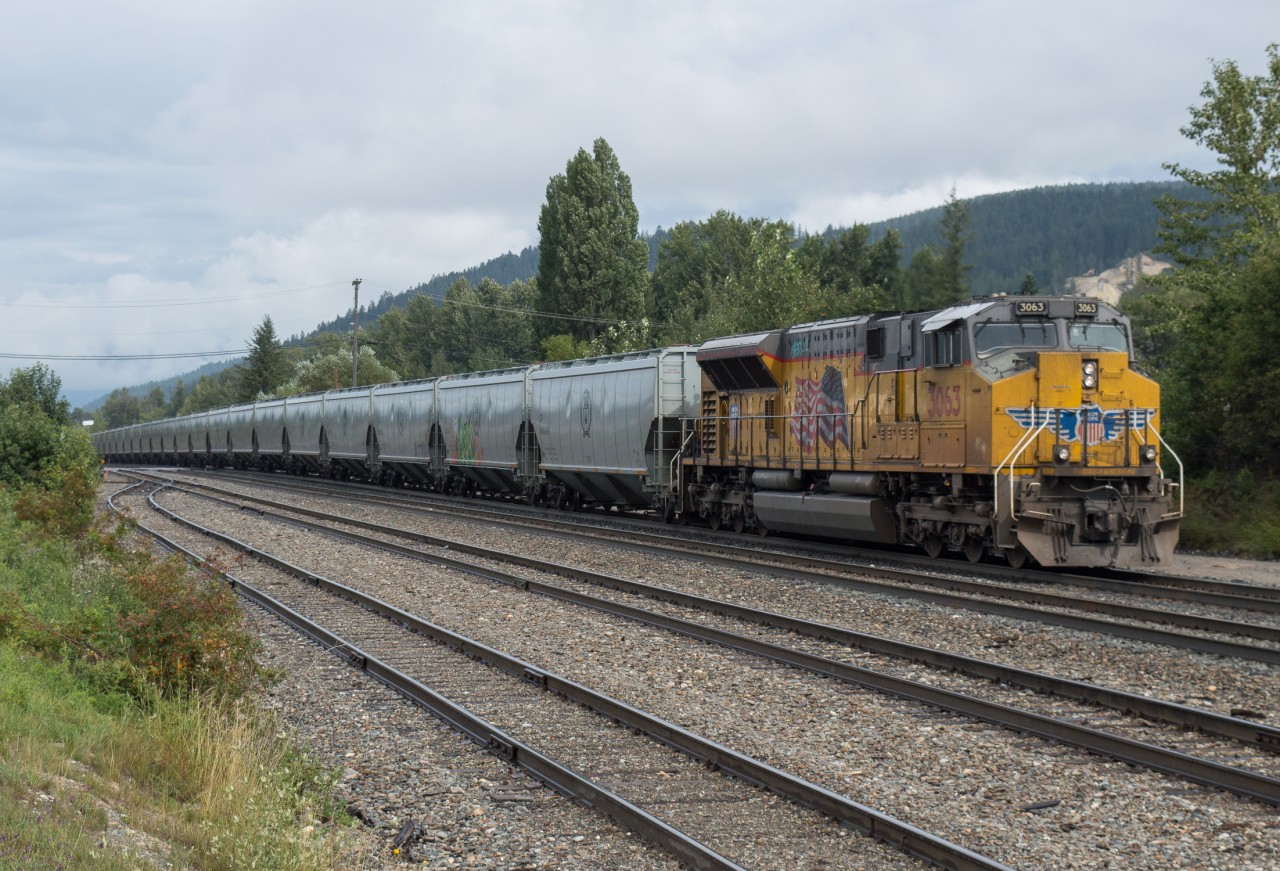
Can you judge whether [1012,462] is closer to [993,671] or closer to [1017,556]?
[1017,556]

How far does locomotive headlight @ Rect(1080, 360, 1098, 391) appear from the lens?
1545 centimetres

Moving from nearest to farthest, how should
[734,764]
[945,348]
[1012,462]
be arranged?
1. [734,764]
2. [1012,462]
3. [945,348]

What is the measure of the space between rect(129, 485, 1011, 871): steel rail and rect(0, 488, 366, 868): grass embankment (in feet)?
5.84

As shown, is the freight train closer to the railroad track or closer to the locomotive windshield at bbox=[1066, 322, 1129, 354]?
the locomotive windshield at bbox=[1066, 322, 1129, 354]

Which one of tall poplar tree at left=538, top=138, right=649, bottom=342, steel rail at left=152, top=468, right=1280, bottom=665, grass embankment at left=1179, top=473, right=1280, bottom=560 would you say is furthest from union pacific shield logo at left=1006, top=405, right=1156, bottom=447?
tall poplar tree at left=538, top=138, right=649, bottom=342

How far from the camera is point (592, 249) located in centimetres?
6656

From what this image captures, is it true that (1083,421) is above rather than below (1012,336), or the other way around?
below

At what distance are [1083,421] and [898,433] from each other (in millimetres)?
2721

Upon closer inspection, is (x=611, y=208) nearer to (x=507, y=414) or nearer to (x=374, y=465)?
(x=374, y=465)

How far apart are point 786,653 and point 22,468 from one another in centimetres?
2590

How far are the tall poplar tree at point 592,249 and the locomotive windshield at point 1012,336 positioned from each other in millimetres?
51710

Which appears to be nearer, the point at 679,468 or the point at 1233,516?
the point at 1233,516

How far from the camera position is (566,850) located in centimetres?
605

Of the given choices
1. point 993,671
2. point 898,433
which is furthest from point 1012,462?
point 993,671
